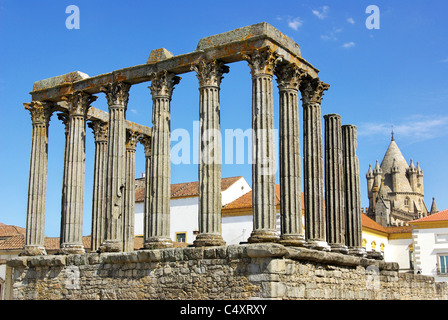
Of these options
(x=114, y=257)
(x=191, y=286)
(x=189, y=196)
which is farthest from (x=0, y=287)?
(x=191, y=286)

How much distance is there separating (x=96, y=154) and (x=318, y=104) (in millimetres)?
9203

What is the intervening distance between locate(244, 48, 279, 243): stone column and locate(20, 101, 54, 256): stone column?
355 inches

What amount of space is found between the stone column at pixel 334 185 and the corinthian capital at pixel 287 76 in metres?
3.39

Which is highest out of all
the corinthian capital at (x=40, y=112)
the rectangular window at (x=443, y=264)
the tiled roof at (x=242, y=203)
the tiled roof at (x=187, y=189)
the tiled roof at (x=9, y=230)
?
the corinthian capital at (x=40, y=112)

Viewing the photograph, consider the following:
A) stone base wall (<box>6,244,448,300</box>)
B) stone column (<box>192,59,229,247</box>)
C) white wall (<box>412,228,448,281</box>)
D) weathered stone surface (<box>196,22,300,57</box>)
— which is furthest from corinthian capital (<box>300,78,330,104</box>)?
white wall (<box>412,228,448,281</box>)

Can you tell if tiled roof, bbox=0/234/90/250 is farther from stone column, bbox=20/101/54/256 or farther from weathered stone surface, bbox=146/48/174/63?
weathered stone surface, bbox=146/48/174/63

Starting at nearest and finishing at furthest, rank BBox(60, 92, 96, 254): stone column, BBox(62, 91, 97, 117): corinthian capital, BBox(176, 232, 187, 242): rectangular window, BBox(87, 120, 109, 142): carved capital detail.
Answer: BBox(60, 92, 96, 254): stone column < BBox(62, 91, 97, 117): corinthian capital < BBox(87, 120, 109, 142): carved capital detail < BBox(176, 232, 187, 242): rectangular window

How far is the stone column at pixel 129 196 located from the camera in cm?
2392

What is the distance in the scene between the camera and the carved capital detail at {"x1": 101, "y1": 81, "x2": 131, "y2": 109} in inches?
844

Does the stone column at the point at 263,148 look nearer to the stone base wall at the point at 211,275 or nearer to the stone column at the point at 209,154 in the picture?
the stone base wall at the point at 211,275

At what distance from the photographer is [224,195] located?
43219 millimetres

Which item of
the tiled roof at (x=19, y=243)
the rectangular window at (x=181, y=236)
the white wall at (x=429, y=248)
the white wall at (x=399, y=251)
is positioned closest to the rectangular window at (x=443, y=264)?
the white wall at (x=429, y=248)
